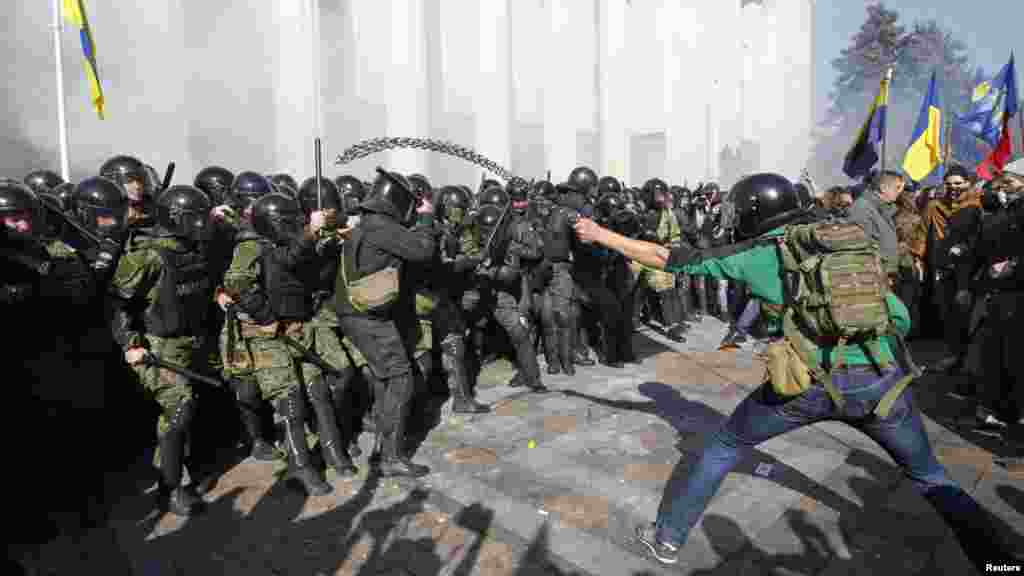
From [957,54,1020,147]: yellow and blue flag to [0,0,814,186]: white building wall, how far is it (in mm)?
10904

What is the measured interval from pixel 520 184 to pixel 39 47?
356 inches

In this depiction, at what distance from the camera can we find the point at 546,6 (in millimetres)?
21594

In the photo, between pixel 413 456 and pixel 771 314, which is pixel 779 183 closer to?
pixel 771 314

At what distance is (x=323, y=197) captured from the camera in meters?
5.06

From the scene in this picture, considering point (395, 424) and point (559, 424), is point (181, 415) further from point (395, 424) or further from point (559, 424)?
point (559, 424)

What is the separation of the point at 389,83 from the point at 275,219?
1229 cm

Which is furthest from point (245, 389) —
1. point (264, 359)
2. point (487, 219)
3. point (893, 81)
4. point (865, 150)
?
point (893, 81)

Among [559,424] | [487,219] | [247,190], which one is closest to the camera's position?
[559,424]

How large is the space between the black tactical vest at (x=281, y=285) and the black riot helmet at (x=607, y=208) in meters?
4.31

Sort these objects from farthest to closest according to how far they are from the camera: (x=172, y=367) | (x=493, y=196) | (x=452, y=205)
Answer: (x=493, y=196)
(x=452, y=205)
(x=172, y=367)

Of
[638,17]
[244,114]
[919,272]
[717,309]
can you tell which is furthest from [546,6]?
[919,272]

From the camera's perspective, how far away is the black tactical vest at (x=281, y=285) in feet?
14.5

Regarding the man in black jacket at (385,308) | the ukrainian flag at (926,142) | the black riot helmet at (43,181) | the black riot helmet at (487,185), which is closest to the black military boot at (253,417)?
the man in black jacket at (385,308)

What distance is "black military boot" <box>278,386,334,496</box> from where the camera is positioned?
4297 millimetres
